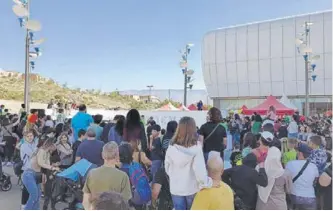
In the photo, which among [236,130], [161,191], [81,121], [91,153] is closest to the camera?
[161,191]

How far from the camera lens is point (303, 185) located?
5121 millimetres

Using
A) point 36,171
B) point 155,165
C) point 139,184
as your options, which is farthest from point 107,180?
point 36,171

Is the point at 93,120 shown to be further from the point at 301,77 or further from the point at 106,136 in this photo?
the point at 301,77

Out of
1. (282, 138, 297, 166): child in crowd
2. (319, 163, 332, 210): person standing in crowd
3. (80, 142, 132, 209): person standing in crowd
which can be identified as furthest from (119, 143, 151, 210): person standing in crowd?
(282, 138, 297, 166): child in crowd

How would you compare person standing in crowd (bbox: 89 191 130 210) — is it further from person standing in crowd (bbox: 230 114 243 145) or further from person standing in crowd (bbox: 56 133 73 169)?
person standing in crowd (bbox: 230 114 243 145)

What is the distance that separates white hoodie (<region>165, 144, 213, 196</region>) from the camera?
14.7ft

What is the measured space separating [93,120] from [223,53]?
39810 mm

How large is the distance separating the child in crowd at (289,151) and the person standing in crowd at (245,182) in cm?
144

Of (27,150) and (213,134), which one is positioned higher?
(213,134)

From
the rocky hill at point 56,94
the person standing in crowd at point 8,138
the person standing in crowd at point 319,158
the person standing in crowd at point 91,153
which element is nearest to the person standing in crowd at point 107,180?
the person standing in crowd at point 91,153

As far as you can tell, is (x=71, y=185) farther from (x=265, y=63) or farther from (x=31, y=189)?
(x=265, y=63)

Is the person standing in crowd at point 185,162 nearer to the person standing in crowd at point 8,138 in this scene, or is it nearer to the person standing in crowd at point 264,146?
the person standing in crowd at point 264,146

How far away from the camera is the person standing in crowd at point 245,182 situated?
492cm

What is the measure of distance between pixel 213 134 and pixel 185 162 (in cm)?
193
